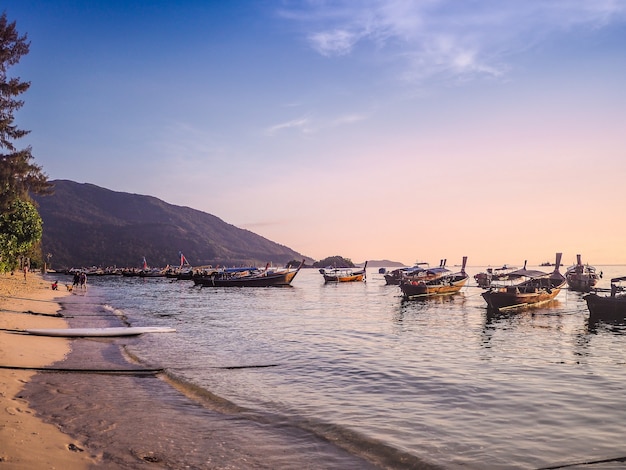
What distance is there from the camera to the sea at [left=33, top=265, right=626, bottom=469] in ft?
25.7

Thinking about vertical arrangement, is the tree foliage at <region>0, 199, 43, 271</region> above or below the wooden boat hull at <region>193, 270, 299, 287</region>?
above

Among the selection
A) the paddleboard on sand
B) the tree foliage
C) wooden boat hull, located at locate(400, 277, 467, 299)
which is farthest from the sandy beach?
wooden boat hull, located at locate(400, 277, 467, 299)

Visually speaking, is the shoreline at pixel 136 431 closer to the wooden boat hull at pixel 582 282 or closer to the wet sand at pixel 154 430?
the wet sand at pixel 154 430

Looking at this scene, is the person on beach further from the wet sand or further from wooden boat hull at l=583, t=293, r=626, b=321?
wooden boat hull at l=583, t=293, r=626, b=321

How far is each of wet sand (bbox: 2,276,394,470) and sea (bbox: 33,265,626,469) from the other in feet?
0.19

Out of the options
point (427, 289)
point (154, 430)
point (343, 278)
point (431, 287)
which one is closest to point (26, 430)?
point (154, 430)

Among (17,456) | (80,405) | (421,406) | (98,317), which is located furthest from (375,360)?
(98,317)

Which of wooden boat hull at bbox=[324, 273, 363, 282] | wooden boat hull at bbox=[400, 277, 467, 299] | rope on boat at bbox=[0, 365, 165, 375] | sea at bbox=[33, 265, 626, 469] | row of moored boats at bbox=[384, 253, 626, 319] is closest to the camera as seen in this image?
sea at bbox=[33, 265, 626, 469]

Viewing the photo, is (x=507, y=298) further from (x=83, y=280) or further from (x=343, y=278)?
(x=343, y=278)

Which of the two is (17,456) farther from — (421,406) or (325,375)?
(325,375)

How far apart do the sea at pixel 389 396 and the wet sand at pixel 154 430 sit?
58 millimetres

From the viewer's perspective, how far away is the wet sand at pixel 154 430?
6.76 metres

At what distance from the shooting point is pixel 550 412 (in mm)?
10719

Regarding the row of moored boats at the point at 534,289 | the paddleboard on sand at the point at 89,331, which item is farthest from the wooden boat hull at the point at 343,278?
the paddleboard on sand at the point at 89,331
